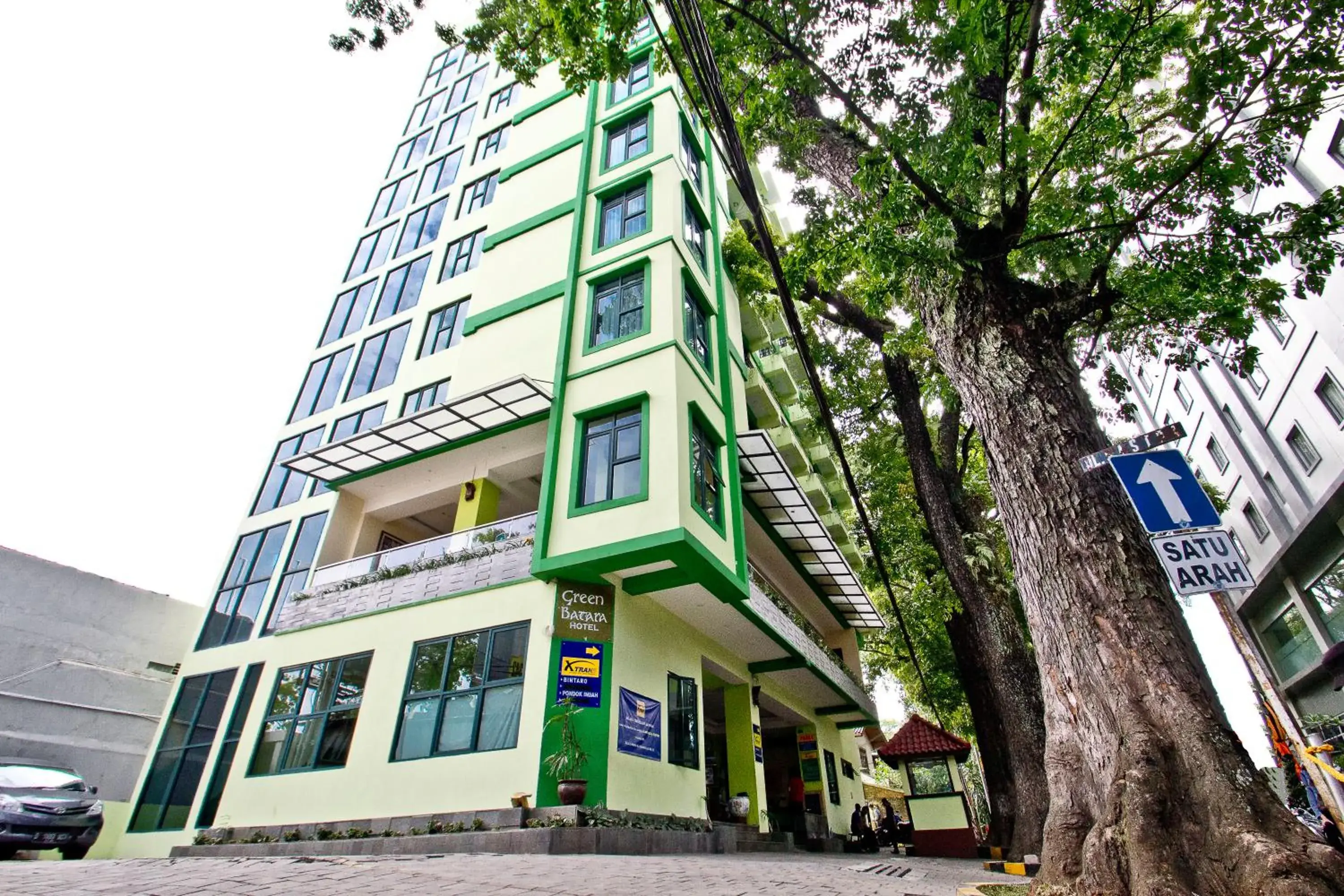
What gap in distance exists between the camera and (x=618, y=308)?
14.2 m

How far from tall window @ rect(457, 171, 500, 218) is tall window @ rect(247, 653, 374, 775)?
15065 millimetres

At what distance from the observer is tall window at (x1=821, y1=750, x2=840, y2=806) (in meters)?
19.6

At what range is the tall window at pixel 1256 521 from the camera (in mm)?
21766

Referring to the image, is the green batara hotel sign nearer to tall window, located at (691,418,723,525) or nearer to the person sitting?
tall window, located at (691,418,723,525)

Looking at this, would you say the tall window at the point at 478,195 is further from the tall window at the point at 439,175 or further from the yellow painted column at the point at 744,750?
the yellow painted column at the point at 744,750

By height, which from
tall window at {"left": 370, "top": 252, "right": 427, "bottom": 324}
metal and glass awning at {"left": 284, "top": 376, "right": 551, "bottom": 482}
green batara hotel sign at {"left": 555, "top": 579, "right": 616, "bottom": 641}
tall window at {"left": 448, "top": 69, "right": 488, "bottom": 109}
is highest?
tall window at {"left": 448, "top": 69, "right": 488, "bottom": 109}

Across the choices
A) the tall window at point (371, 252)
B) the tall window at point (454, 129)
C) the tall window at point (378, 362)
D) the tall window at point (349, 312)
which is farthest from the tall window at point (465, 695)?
the tall window at point (454, 129)

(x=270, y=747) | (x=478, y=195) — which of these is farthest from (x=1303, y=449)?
(x=270, y=747)

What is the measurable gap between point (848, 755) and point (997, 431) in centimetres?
2141

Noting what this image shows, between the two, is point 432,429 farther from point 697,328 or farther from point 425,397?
point 697,328

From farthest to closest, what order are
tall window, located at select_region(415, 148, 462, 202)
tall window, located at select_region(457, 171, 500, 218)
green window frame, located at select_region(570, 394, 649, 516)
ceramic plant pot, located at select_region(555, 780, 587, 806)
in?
tall window, located at select_region(415, 148, 462, 202)
tall window, located at select_region(457, 171, 500, 218)
green window frame, located at select_region(570, 394, 649, 516)
ceramic plant pot, located at select_region(555, 780, 587, 806)

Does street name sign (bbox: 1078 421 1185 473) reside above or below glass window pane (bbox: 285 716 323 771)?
above

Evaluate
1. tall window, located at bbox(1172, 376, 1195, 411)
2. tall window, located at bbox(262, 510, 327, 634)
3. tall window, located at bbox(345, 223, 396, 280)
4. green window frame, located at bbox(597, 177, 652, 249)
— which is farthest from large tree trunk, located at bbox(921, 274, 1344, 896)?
tall window, located at bbox(1172, 376, 1195, 411)

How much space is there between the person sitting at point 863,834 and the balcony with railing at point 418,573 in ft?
44.8
